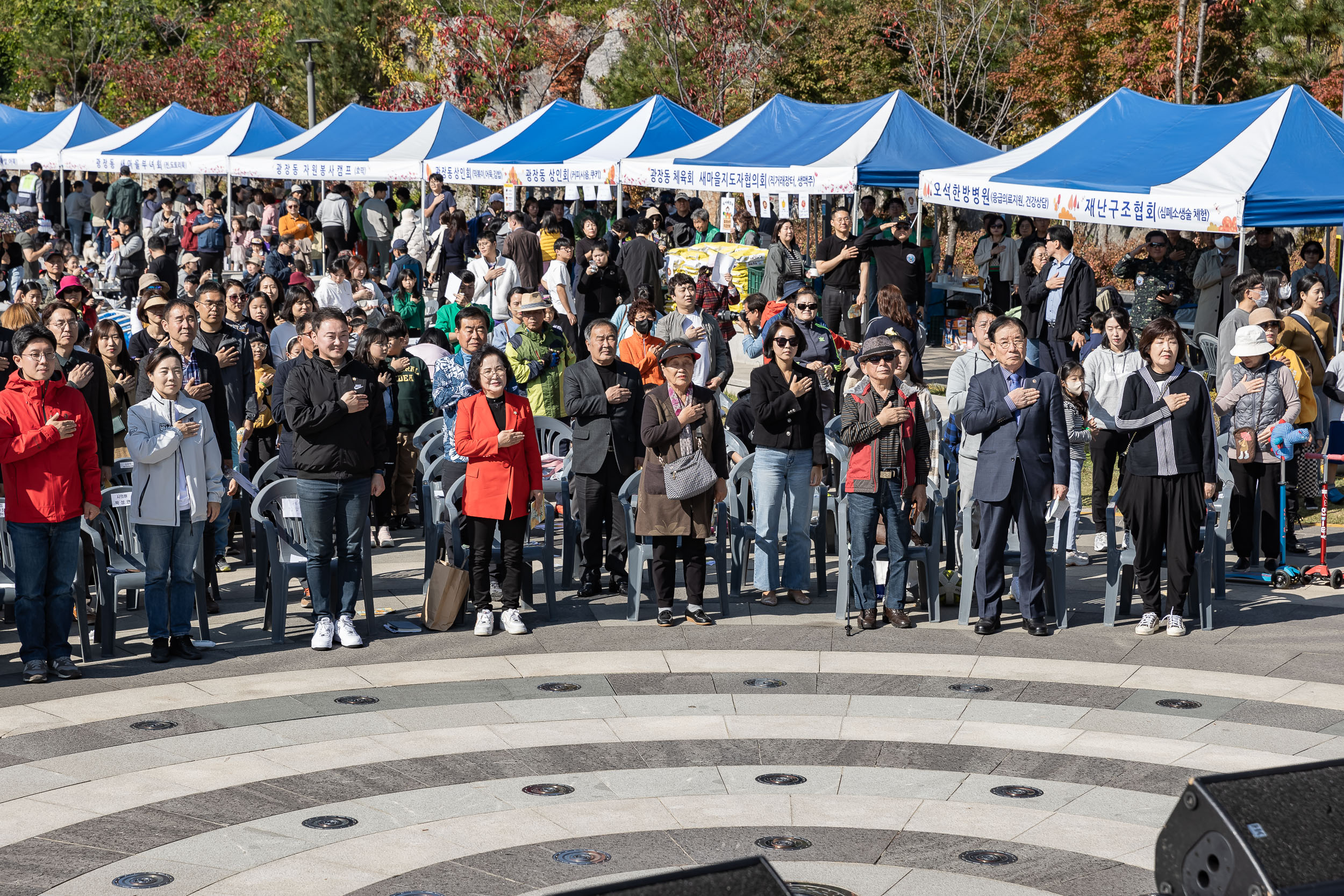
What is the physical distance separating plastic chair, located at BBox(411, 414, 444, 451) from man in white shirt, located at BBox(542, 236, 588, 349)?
178 inches

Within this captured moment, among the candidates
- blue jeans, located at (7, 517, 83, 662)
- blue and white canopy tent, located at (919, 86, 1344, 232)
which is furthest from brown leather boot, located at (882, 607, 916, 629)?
blue and white canopy tent, located at (919, 86, 1344, 232)

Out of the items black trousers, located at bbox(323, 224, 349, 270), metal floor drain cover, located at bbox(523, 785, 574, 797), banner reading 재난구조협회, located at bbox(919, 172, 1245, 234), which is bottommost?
metal floor drain cover, located at bbox(523, 785, 574, 797)

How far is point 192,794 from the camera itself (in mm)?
6668

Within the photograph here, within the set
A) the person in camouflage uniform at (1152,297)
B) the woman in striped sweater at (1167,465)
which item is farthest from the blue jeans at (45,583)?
the person in camouflage uniform at (1152,297)

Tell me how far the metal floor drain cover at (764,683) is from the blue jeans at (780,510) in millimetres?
1622

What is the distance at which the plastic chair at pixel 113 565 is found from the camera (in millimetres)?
8680

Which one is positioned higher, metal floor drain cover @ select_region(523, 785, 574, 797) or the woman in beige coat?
the woman in beige coat

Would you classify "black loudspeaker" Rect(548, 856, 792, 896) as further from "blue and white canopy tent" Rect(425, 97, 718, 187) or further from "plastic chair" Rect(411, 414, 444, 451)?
"blue and white canopy tent" Rect(425, 97, 718, 187)

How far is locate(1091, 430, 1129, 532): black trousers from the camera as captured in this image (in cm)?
1117

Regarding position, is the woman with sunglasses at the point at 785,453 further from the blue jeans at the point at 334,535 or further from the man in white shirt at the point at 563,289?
the man in white shirt at the point at 563,289

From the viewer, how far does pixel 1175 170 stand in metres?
14.0

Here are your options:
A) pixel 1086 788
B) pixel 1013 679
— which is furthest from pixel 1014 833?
pixel 1013 679

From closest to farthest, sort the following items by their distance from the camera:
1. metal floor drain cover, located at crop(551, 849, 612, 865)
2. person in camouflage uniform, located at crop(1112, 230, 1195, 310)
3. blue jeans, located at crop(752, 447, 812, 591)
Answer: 1. metal floor drain cover, located at crop(551, 849, 612, 865)
2. blue jeans, located at crop(752, 447, 812, 591)
3. person in camouflage uniform, located at crop(1112, 230, 1195, 310)

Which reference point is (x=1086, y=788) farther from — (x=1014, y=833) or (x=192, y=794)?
(x=192, y=794)
